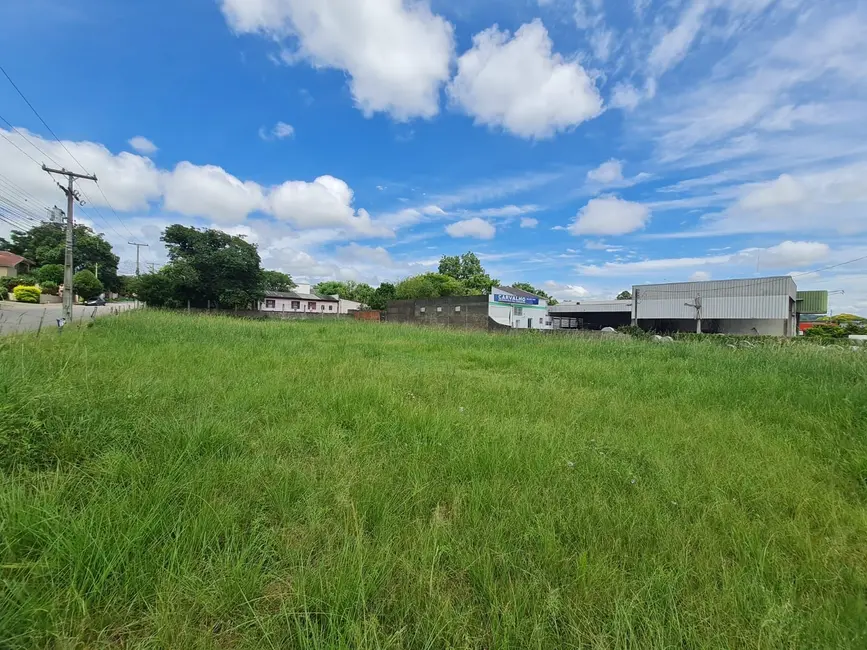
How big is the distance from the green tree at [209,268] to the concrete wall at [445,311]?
11.8m

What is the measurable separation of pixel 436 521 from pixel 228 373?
14.6 feet

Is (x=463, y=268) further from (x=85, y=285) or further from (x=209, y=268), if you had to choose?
(x=85, y=285)

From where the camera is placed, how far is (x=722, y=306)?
2480cm

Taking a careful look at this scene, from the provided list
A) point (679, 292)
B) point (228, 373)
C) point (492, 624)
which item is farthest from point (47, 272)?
point (679, 292)

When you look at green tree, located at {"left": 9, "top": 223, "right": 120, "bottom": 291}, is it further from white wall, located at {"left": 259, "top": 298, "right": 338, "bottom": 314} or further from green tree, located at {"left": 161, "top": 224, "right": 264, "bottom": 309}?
green tree, located at {"left": 161, "top": 224, "right": 264, "bottom": 309}

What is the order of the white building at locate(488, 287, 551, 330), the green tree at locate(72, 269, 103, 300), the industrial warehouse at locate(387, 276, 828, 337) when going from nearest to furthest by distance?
the industrial warehouse at locate(387, 276, 828, 337), the white building at locate(488, 287, 551, 330), the green tree at locate(72, 269, 103, 300)

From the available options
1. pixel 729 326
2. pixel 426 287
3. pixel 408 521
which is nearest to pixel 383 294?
pixel 426 287

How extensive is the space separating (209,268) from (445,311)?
18.2 metres

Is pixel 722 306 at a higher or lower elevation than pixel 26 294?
higher

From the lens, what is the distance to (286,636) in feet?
4.30

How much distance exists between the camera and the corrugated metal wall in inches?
894

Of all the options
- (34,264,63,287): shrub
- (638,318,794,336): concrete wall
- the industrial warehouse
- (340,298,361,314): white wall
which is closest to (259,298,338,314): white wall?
(340,298,361,314): white wall

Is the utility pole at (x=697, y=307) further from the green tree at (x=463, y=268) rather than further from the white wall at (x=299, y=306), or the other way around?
the white wall at (x=299, y=306)

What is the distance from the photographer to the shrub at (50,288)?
31938mm
